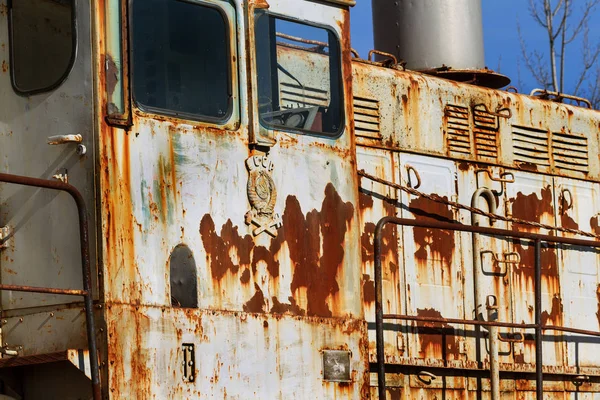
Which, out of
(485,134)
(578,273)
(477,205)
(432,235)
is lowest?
(578,273)

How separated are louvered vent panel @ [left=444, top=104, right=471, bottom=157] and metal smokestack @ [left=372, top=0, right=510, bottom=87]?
2.23 feet

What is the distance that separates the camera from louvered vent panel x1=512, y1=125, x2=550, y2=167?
9203 millimetres

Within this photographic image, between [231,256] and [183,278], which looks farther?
[231,256]

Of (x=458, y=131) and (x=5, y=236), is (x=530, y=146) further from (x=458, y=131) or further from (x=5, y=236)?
(x=5, y=236)

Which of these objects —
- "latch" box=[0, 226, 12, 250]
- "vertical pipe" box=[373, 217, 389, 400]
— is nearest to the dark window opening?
"latch" box=[0, 226, 12, 250]

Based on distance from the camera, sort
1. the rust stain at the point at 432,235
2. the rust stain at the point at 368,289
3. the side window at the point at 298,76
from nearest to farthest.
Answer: the side window at the point at 298,76 → the rust stain at the point at 368,289 → the rust stain at the point at 432,235

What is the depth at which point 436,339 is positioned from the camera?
8227 mm

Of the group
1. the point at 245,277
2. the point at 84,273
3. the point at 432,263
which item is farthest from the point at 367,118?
the point at 84,273

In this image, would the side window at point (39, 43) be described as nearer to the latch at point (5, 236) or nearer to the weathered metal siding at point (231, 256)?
the weathered metal siding at point (231, 256)

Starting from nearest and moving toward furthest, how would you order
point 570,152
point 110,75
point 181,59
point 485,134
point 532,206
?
point 110,75 < point 181,59 < point 485,134 < point 532,206 < point 570,152

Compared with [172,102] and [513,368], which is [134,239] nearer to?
[172,102]

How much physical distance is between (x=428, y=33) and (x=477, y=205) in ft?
5.71

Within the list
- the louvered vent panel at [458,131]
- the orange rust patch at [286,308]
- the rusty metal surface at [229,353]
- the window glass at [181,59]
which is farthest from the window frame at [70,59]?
the louvered vent panel at [458,131]

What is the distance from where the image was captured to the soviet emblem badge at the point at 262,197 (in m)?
6.40
